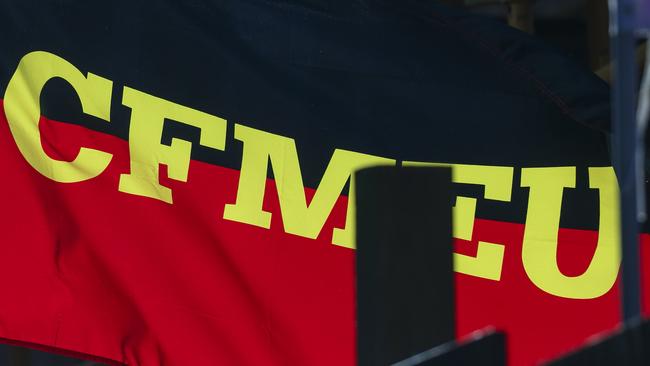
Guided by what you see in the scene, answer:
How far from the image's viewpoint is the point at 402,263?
5.10ft

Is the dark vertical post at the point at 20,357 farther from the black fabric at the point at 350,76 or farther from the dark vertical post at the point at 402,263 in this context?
the dark vertical post at the point at 402,263

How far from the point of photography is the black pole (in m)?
1.51

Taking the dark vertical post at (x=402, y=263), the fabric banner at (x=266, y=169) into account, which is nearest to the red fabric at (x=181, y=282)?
the fabric banner at (x=266, y=169)

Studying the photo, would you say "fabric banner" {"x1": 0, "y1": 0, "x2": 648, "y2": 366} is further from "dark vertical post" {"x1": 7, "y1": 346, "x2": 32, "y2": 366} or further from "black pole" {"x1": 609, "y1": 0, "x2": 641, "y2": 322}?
"black pole" {"x1": 609, "y1": 0, "x2": 641, "y2": 322}

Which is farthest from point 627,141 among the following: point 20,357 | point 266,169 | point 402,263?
→ point 20,357

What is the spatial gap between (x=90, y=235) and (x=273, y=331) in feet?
2.28

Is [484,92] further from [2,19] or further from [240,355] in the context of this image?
[2,19]

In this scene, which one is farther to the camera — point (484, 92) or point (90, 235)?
point (484, 92)

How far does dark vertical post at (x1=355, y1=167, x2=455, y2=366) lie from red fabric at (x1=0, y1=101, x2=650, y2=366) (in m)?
1.94

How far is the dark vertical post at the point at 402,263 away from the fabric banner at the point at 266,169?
77.1 inches

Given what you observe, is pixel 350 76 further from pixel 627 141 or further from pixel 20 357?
pixel 627 141

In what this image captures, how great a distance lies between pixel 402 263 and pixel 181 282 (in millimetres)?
2051

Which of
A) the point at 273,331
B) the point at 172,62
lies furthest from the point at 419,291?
the point at 172,62

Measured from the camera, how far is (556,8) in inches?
288
